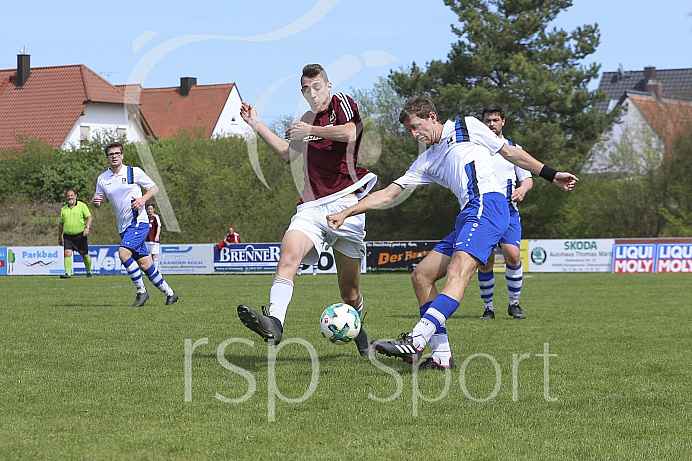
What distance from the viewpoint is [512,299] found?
11.0 meters

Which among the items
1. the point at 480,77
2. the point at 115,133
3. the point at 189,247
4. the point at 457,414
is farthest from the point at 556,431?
the point at 115,133

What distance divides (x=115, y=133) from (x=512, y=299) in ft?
134

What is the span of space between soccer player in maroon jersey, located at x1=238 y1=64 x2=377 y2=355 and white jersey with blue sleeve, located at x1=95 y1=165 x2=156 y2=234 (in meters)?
5.87

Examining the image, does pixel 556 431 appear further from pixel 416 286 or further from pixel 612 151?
pixel 612 151

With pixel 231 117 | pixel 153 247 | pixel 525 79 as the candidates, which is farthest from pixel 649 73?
pixel 153 247

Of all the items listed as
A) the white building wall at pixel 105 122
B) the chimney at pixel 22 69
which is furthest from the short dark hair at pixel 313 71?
the chimney at pixel 22 69

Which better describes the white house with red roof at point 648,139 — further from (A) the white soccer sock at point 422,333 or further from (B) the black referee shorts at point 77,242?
(A) the white soccer sock at point 422,333

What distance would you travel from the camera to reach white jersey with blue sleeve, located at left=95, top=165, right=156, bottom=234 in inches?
483

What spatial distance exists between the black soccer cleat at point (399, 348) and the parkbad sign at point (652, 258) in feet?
79.2

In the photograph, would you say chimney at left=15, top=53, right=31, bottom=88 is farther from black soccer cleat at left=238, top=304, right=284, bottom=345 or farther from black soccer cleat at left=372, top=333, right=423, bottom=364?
black soccer cleat at left=372, top=333, right=423, bottom=364

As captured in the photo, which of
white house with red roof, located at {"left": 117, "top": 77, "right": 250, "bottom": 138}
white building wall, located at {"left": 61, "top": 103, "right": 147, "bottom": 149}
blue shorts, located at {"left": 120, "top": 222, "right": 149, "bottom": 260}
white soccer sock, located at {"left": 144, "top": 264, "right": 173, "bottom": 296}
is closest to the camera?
blue shorts, located at {"left": 120, "top": 222, "right": 149, "bottom": 260}

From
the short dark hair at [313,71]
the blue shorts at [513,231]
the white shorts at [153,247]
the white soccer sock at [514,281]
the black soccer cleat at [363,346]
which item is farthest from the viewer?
the white shorts at [153,247]

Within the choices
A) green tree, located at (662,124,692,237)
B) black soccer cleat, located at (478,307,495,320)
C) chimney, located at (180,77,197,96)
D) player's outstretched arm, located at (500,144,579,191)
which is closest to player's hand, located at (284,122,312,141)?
player's outstretched arm, located at (500,144,579,191)

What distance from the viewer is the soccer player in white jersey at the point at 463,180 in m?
6.14
